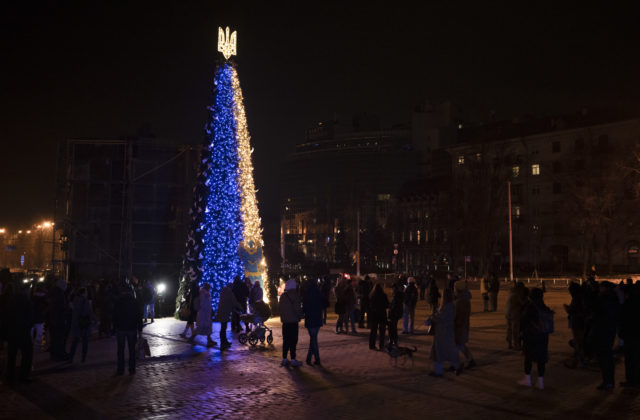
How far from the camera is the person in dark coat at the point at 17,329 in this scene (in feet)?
34.3

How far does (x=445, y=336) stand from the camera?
10688 mm

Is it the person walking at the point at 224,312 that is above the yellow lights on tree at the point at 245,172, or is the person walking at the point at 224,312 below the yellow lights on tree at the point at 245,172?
below

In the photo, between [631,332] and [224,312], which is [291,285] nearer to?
[224,312]

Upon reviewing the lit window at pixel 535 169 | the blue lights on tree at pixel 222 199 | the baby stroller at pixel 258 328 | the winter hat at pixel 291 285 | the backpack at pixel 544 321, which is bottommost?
the baby stroller at pixel 258 328

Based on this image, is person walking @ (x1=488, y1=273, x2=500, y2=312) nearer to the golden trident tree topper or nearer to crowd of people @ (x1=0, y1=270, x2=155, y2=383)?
the golden trident tree topper

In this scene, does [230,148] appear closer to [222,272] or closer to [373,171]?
[222,272]

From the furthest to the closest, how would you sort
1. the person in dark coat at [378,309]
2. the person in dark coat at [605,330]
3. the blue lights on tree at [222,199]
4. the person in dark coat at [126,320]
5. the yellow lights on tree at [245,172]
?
1. the yellow lights on tree at [245,172]
2. the blue lights on tree at [222,199]
3. the person in dark coat at [378,309]
4. the person in dark coat at [126,320]
5. the person in dark coat at [605,330]

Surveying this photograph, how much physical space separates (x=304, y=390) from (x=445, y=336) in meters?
2.91

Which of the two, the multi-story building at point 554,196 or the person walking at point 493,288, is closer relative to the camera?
the person walking at point 493,288

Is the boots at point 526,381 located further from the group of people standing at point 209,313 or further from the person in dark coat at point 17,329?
the person in dark coat at point 17,329

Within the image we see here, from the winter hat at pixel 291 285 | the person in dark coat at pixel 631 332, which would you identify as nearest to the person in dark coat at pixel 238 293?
the winter hat at pixel 291 285

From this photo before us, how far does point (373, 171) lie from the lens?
377 ft

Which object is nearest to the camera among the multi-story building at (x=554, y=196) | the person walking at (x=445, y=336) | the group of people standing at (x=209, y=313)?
the person walking at (x=445, y=336)

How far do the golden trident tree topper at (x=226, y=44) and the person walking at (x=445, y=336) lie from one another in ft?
48.3
